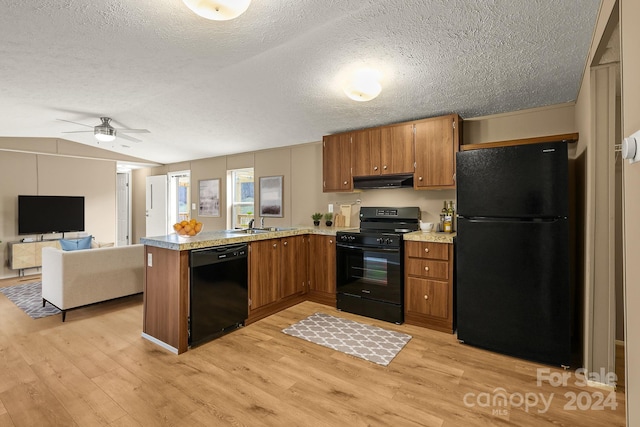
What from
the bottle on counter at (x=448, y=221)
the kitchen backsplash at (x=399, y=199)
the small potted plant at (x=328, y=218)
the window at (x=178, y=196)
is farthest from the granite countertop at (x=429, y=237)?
the window at (x=178, y=196)

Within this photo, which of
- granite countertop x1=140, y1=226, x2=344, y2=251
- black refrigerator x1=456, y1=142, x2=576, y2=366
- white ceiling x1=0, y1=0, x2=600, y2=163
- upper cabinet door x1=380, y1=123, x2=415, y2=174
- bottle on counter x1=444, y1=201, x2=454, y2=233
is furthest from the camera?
upper cabinet door x1=380, y1=123, x2=415, y2=174

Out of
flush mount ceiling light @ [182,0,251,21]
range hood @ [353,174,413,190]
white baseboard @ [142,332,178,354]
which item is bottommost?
white baseboard @ [142,332,178,354]

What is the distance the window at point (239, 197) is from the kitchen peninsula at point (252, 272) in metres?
2.39

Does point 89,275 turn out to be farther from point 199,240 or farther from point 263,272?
point 263,272

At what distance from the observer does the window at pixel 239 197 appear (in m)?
6.07

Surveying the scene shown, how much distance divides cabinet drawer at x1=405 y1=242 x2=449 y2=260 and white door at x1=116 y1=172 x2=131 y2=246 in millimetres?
7867

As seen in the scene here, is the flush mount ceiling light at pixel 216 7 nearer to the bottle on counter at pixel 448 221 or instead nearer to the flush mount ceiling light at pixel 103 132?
the bottle on counter at pixel 448 221

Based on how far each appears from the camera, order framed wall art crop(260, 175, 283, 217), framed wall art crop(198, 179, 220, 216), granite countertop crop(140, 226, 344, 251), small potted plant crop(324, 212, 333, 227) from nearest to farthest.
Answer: granite countertop crop(140, 226, 344, 251)
small potted plant crop(324, 212, 333, 227)
framed wall art crop(260, 175, 283, 217)
framed wall art crop(198, 179, 220, 216)

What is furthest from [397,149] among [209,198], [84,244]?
[84,244]

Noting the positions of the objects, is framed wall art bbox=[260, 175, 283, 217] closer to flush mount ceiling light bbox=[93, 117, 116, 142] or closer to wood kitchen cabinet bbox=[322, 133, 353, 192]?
wood kitchen cabinet bbox=[322, 133, 353, 192]

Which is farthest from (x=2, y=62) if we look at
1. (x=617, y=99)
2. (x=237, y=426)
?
(x=617, y=99)

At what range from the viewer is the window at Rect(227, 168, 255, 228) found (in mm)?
6072

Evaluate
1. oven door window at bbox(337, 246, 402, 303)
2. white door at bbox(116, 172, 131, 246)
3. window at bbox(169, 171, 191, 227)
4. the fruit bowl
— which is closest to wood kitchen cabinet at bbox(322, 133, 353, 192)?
oven door window at bbox(337, 246, 402, 303)

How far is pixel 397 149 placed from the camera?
370cm
